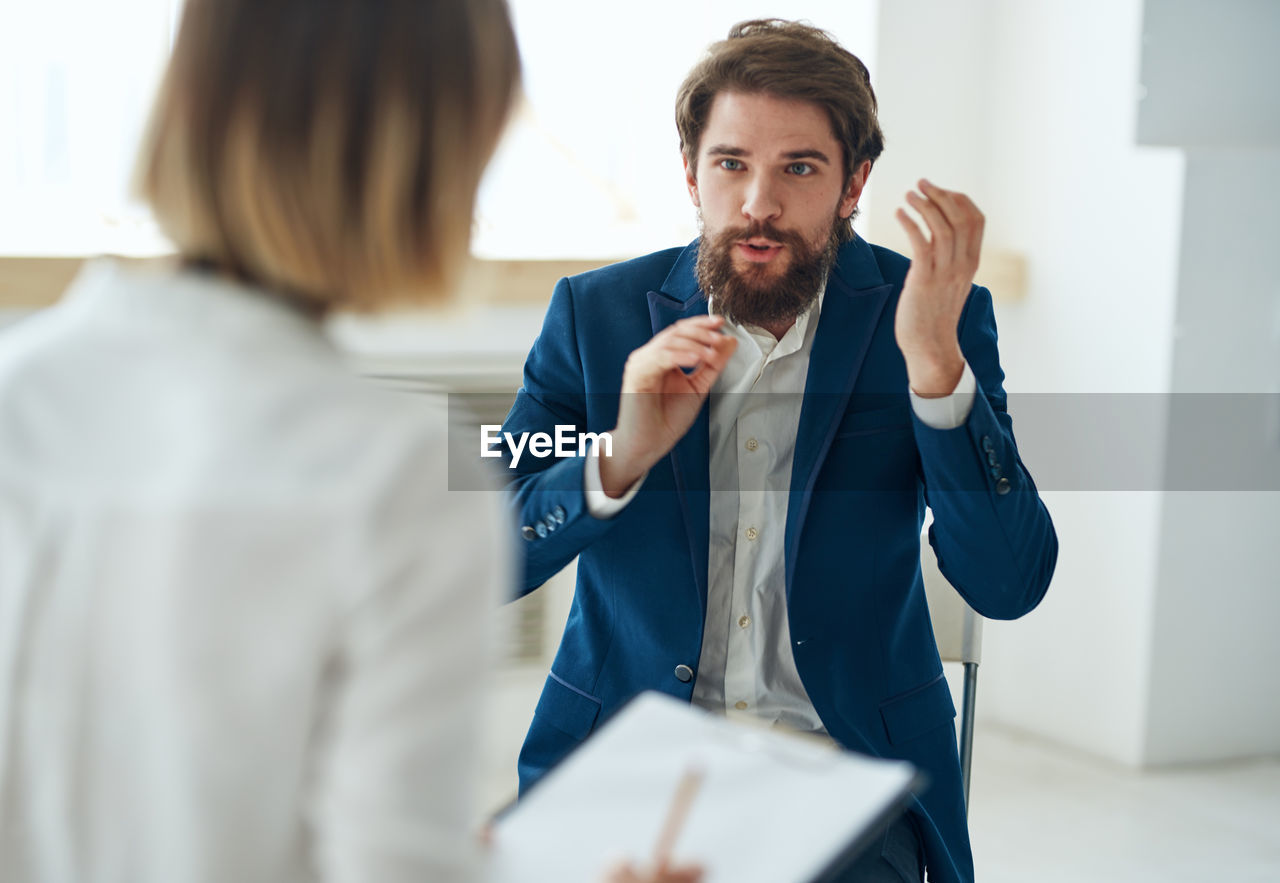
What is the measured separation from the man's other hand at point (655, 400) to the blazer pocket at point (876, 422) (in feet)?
0.89

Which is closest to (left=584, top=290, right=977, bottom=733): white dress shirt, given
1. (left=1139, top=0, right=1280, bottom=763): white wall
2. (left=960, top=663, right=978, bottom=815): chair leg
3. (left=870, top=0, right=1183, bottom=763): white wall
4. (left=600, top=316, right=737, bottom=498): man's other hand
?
(left=600, top=316, right=737, bottom=498): man's other hand

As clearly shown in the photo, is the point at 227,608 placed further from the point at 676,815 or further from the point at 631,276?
the point at 631,276

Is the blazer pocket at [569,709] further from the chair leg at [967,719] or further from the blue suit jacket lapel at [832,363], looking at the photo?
the chair leg at [967,719]

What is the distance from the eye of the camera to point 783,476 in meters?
1.65

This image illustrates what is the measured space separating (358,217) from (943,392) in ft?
2.89

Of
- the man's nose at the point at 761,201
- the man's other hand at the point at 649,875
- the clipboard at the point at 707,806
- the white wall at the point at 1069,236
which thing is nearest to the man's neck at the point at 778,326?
the man's nose at the point at 761,201

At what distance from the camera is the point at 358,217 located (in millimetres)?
701

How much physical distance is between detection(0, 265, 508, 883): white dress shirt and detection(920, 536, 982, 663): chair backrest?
48.4 inches

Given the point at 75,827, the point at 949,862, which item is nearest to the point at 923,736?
the point at 949,862

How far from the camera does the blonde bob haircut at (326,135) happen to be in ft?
2.20

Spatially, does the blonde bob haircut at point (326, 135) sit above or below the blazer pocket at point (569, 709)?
above

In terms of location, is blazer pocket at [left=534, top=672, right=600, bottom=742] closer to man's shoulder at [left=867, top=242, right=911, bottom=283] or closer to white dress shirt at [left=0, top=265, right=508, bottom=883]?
man's shoulder at [left=867, top=242, right=911, bottom=283]

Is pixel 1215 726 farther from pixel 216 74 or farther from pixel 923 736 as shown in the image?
pixel 216 74

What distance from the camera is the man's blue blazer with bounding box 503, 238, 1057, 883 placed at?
1.53 metres
